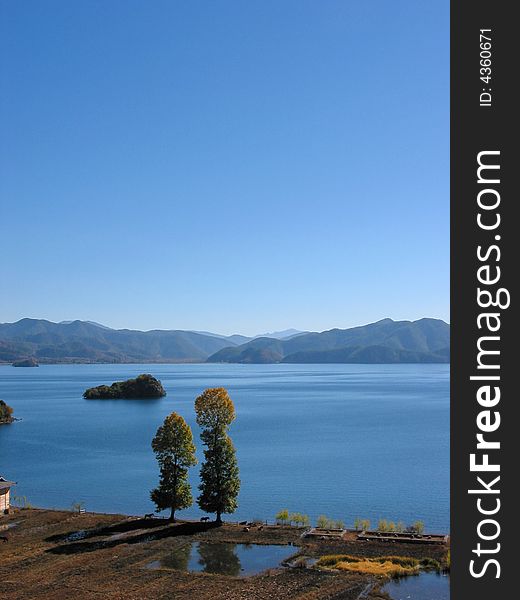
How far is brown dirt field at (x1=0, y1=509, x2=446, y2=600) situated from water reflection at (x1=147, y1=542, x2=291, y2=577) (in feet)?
2.31

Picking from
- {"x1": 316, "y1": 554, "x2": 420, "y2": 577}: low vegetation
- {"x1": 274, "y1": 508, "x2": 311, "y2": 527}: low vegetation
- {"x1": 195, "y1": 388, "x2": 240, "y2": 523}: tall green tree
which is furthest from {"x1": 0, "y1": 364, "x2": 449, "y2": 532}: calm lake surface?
{"x1": 316, "y1": 554, "x2": 420, "y2": 577}: low vegetation

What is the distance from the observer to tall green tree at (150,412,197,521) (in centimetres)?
3891

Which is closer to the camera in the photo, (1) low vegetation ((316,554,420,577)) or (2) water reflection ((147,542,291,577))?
(1) low vegetation ((316,554,420,577))

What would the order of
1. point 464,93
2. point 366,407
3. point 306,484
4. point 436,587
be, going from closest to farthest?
point 464,93
point 436,587
point 306,484
point 366,407

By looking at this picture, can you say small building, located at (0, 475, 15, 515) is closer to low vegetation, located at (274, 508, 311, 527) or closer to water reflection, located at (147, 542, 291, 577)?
water reflection, located at (147, 542, 291, 577)

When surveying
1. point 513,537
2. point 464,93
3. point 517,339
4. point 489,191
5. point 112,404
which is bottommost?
point 112,404

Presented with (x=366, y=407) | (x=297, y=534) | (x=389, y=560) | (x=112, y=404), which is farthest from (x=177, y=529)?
(x=112, y=404)

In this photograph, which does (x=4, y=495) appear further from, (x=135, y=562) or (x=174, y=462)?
(x=135, y=562)

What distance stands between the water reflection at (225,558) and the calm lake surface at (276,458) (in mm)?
11822

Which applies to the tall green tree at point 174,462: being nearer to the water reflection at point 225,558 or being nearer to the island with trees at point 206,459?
the island with trees at point 206,459

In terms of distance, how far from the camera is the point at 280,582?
26.2 meters

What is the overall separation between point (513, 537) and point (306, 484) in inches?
1853

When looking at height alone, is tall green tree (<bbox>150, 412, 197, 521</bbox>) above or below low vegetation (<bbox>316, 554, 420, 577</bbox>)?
above

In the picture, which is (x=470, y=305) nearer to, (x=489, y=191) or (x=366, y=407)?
(x=489, y=191)
